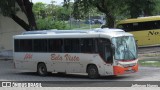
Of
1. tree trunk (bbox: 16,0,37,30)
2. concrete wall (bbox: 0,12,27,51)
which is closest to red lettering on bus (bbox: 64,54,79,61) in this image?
tree trunk (bbox: 16,0,37,30)

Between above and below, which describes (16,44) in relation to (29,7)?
below

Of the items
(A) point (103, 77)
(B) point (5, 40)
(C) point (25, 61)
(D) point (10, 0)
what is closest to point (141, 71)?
(A) point (103, 77)

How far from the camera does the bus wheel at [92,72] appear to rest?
2417 centimetres

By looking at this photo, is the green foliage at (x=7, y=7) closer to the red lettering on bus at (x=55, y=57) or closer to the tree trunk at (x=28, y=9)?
the tree trunk at (x=28, y=9)

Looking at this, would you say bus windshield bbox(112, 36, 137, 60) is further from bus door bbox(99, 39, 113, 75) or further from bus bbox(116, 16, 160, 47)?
bus bbox(116, 16, 160, 47)

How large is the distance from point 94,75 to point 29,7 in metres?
20.0

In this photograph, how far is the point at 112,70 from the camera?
23375mm

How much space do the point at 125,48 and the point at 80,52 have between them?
99.2 inches

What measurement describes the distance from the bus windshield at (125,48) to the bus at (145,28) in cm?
1961

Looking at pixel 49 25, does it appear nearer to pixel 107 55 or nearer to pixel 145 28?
pixel 145 28

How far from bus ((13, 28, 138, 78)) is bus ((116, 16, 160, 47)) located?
17.7 metres

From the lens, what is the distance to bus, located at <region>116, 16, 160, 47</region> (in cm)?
4400

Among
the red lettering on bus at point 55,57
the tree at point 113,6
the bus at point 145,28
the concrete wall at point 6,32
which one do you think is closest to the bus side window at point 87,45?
the red lettering on bus at point 55,57

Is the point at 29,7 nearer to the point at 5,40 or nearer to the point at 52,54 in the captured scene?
the point at 5,40
